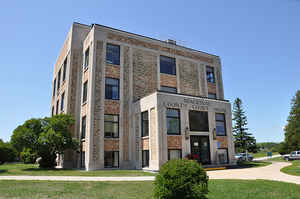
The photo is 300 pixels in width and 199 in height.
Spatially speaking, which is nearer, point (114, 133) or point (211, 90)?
point (114, 133)

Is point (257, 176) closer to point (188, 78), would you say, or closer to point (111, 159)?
point (111, 159)

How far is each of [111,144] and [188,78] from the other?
1236 cm

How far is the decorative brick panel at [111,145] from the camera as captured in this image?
21906 millimetres

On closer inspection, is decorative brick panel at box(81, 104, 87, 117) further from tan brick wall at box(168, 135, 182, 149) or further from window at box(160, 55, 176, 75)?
window at box(160, 55, 176, 75)

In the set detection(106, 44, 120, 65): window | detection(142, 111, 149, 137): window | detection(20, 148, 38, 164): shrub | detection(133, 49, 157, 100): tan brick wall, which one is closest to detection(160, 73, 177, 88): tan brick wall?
detection(133, 49, 157, 100): tan brick wall

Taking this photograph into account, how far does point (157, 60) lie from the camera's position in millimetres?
26734

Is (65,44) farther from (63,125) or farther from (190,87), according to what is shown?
(190,87)

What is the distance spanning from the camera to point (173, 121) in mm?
20828

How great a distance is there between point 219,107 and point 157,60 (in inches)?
339

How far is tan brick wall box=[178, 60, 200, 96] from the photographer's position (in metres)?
27.8

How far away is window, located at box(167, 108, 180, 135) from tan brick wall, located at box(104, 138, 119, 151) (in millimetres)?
5371

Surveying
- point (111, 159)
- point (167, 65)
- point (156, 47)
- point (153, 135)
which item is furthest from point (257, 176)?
point (156, 47)

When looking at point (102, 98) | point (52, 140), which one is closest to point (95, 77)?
point (102, 98)

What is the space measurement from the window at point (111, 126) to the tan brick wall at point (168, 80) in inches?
270
